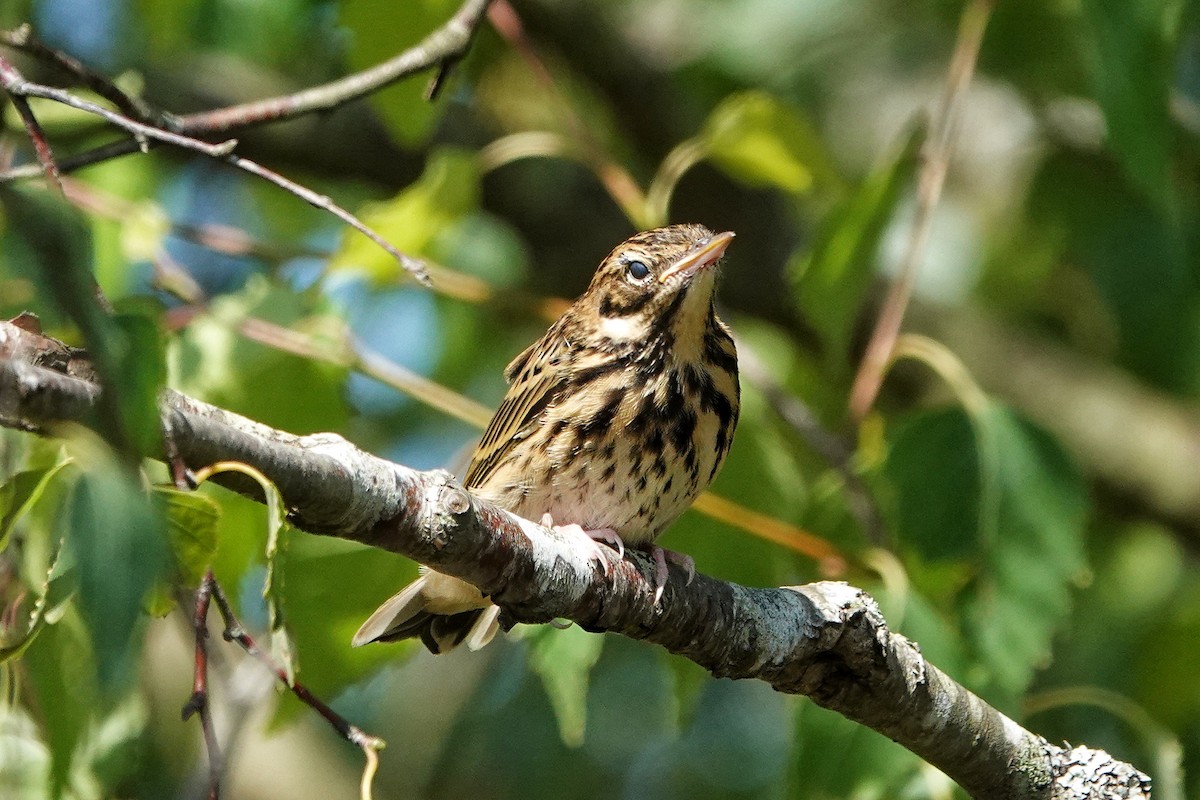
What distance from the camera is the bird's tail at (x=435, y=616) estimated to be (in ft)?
14.6

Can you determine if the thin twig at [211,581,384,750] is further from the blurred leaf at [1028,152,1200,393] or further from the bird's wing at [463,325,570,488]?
the blurred leaf at [1028,152,1200,393]

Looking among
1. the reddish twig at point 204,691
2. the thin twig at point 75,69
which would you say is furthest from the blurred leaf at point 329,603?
the reddish twig at point 204,691

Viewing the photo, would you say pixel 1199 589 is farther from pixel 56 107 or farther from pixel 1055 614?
pixel 56 107

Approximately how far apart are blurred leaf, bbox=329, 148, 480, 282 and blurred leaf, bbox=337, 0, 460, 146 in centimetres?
18

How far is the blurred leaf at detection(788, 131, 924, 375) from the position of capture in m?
4.79

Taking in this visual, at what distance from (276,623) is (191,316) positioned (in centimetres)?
218

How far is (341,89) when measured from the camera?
415cm

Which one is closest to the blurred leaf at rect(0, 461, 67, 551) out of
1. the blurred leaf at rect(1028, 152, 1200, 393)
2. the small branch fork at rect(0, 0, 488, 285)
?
the small branch fork at rect(0, 0, 488, 285)

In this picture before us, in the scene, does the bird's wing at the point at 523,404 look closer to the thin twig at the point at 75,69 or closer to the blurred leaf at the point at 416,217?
the blurred leaf at the point at 416,217

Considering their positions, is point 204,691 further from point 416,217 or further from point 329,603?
point 416,217

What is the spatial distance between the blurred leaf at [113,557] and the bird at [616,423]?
233cm

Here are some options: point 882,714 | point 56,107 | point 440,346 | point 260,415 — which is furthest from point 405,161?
point 882,714

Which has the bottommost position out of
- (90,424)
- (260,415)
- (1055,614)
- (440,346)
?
(440,346)

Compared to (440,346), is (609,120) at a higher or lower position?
higher
